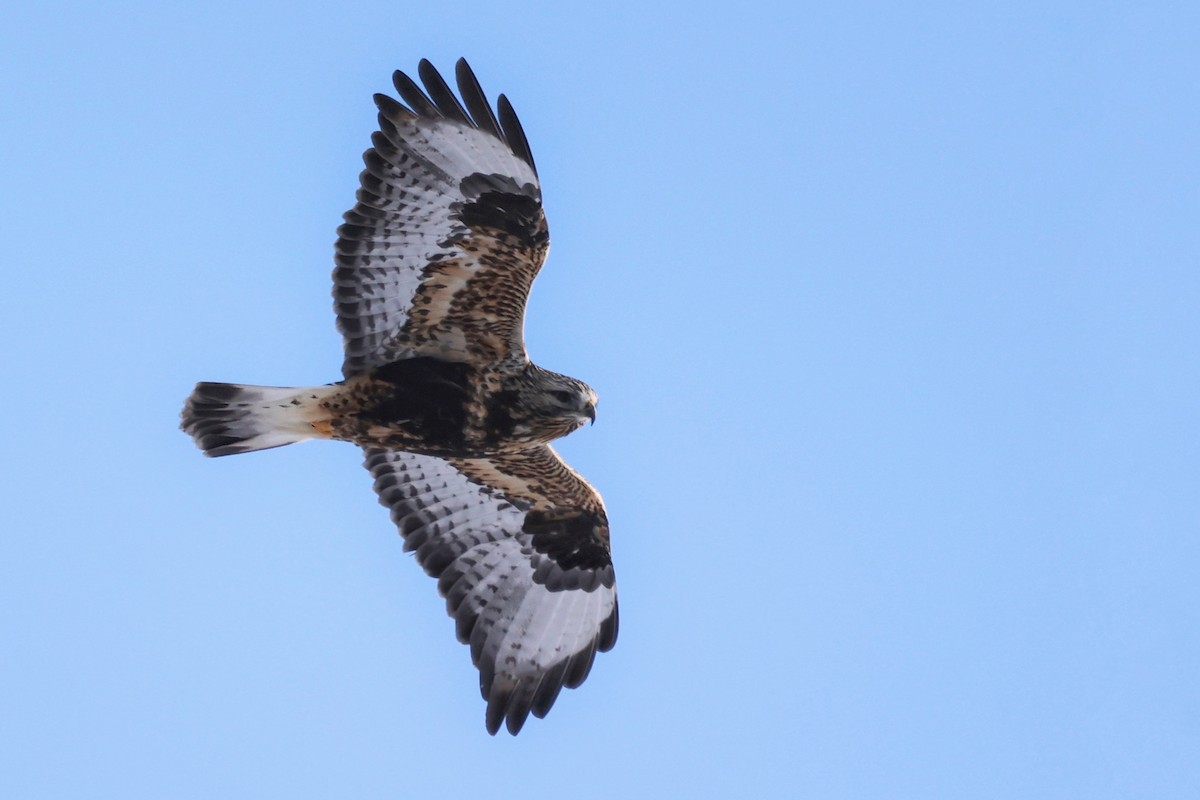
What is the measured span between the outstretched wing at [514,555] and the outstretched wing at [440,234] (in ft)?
3.81

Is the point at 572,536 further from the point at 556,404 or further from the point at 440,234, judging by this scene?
the point at 440,234

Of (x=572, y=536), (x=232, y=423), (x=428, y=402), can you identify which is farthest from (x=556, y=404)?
(x=232, y=423)

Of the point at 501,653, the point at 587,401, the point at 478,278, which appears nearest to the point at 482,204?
the point at 478,278

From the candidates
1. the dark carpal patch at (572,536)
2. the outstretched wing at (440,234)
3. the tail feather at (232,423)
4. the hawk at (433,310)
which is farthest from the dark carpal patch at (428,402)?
the dark carpal patch at (572,536)

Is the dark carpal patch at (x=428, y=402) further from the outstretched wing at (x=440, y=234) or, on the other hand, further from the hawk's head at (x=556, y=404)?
the hawk's head at (x=556, y=404)

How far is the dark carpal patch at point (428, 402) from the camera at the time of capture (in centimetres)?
1067

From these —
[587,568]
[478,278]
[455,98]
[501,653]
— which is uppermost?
[455,98]

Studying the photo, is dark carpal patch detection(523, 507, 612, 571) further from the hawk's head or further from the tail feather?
the tail feather

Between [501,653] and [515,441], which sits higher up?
[515,441]

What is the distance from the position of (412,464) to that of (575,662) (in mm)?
1832

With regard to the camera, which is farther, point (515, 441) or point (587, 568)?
point (587, 568)

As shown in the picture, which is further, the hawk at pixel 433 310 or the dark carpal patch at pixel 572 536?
the dark carpal patch at pixel 572 536

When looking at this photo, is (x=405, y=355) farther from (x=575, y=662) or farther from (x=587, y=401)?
(x=575, y=662)

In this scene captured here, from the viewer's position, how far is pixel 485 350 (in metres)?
10.9
